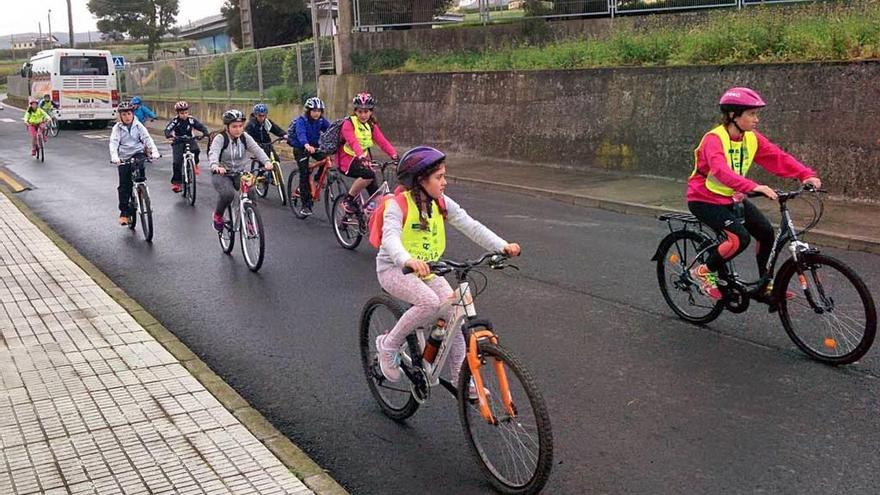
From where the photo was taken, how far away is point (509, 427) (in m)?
4.16

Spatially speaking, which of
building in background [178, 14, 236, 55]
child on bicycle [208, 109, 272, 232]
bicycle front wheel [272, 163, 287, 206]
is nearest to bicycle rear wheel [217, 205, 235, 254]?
child on bicycle [208, 109, 272, 232]

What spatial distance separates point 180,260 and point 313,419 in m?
5.56

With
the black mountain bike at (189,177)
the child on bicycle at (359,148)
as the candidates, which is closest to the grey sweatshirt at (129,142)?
the child on bicycle at (359,148)

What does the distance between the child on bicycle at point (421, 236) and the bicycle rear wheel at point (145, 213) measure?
24.9 feet

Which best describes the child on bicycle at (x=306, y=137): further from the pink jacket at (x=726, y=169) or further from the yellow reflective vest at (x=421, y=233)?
the yellow reflective vest at (x=421, y=233)

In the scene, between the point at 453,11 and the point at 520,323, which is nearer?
the point at 520,323

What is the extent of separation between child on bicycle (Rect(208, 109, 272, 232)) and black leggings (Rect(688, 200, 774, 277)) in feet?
17.8

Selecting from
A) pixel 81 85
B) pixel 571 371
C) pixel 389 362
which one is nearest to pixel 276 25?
pixel 81 85

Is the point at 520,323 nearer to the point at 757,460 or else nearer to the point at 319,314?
the point at 319,314

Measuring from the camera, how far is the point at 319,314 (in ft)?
25.3

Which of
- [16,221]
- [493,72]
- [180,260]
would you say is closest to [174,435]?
[180,260]

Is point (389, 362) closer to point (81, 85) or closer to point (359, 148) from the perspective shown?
point (359, 148)

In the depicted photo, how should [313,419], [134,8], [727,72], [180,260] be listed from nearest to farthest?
1. [313,419]
2. [180,260]
3. [727,72]
4. [134,8]

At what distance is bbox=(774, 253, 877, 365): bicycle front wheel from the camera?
5660 mm
